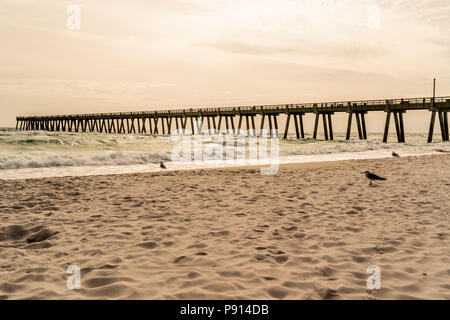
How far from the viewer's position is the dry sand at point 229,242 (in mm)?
3117

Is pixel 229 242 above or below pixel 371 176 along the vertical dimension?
below

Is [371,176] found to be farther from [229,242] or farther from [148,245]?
[148,245]

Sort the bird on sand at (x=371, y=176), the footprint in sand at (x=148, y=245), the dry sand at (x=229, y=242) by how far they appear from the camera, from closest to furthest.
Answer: the dry sand at (x=229, y=242), the footprint in sand at (x=148, y=245), the bird on sand at (x=371, y=176)

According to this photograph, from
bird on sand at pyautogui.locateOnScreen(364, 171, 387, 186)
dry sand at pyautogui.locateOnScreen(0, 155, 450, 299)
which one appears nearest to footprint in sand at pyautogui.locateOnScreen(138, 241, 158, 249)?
dry sand at pyautogui.locateOnScreen(0, 155, 450, 299)

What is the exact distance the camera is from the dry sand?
10.2 feet

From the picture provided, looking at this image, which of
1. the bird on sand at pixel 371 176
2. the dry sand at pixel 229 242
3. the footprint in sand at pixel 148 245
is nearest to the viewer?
the dry sand at pixel 229 242

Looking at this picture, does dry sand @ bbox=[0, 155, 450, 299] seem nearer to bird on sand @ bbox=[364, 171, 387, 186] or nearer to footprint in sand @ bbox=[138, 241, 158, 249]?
footprint in sand @ bbox=[138, 241, 158, 249]

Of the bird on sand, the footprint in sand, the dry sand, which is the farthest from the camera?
the bird on sand

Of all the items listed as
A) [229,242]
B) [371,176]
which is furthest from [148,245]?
[371,176]

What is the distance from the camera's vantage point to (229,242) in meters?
4.37

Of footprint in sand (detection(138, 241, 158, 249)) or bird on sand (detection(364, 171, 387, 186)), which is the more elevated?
bird on sand (detection(364, 171, 387, 186))

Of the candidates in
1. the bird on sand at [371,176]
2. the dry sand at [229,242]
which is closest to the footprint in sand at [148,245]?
the dry sand at [229,242]

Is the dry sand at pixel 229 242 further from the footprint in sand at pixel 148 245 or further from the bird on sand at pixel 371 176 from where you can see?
the bird on sand at pixel 371 176
